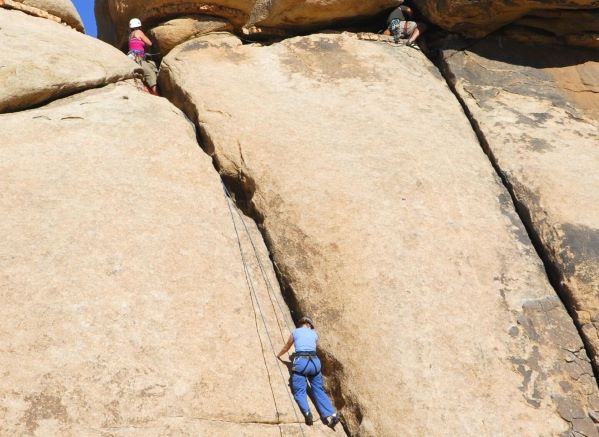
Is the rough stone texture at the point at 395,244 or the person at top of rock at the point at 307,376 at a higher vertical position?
the rough stone texture at the point at 395,244

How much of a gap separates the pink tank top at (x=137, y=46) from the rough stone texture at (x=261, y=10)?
64cm

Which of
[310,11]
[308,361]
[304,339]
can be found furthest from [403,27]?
[308,361]

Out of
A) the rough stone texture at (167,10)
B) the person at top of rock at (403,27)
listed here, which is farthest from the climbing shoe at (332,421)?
the rough stone texture at (167,10)

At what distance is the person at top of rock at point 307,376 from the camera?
5656 mm

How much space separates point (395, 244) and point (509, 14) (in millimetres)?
4676

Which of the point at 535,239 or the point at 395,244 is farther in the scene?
the point at 535,239

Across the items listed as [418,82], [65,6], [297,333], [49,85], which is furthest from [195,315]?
[65,6]

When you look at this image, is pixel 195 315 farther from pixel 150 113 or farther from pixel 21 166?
pixel 150 113

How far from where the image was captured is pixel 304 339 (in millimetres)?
5793

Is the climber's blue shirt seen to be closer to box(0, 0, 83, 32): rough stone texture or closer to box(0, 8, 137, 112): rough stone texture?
box(0, 8, 137, 112): rough stone texture

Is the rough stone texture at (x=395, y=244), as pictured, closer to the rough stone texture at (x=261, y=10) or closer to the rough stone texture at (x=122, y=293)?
the rough stone texture at (x=122, y=293)

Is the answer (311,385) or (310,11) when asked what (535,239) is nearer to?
(311,385)

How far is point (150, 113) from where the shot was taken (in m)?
7.75

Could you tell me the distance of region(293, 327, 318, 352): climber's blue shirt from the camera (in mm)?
5766
